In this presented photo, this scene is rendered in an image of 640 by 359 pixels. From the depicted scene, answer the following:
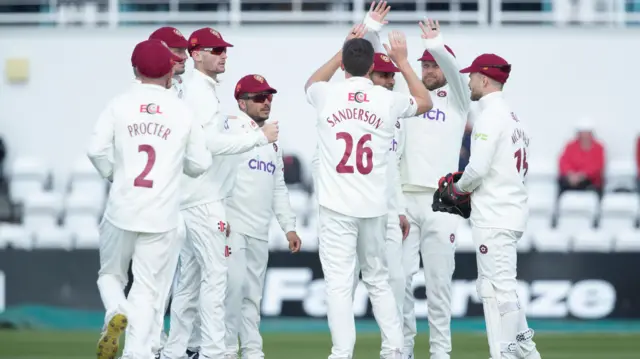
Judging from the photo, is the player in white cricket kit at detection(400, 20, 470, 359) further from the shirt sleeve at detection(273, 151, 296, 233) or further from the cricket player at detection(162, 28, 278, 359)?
the cricket player at detection(162, 28, 278, 359)

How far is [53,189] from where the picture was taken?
15.8m

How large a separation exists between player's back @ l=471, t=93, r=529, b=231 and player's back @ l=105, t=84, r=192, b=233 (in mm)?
2158

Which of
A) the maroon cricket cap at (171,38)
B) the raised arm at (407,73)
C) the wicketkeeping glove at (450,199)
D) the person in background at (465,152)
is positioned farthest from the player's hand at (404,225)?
→ the person in background at (465,152)

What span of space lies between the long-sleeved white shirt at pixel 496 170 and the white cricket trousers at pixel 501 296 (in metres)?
0.10

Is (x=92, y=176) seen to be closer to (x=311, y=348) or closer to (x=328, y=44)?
(x=328, y=44)

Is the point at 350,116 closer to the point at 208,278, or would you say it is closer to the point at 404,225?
the point at 404,225

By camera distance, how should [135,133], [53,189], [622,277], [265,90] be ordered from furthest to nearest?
[53,189], [622,277], [265,90], [135,133]

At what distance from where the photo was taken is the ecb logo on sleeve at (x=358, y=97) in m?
8.21

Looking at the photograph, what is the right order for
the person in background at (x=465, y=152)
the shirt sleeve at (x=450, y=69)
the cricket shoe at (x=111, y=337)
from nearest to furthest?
the cricket shoe at (x=111, y=337), the shirt sleeve at (x=450, y=69), the person in background at (x=465, y=152)

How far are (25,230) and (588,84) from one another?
7371mm

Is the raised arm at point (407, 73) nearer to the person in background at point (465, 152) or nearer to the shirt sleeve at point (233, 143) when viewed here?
the shirt sleeve at point (233, 143)

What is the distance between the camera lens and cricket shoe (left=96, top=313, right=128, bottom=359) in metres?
7.31

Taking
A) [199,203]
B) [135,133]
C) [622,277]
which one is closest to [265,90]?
[199,203]

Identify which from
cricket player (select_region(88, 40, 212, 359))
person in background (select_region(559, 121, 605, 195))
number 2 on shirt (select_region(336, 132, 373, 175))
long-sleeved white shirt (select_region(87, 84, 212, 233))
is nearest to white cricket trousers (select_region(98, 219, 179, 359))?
cricket player (select_region(88, 40, 212, 359))
